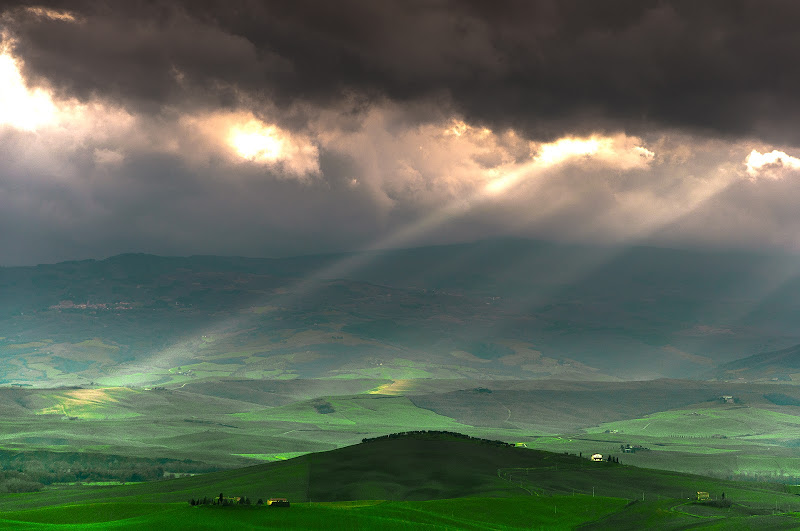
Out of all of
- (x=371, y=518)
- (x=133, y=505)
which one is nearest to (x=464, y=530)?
(x=371, y=518)

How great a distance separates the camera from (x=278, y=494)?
19912cm

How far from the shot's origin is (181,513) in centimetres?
15075

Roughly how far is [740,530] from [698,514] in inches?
1264

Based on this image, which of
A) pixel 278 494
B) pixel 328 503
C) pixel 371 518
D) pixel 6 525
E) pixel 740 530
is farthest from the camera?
pixel 278 494

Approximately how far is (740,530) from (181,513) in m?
85.2

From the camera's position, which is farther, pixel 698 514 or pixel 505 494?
pixel 505 494

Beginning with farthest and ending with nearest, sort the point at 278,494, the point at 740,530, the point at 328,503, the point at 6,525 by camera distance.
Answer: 1. the point at 278,494
2. the point at 328,503
3. the point at 6,525
4. the point at 740,530

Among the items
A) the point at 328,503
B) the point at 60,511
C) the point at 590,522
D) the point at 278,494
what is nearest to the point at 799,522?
the point at 590,522

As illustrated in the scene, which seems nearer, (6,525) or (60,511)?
(6,525)

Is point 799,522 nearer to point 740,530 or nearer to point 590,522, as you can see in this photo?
point 740,530

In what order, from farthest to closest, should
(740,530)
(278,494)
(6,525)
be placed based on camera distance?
(278,494), (6,525), (740,530)

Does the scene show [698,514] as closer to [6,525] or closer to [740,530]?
[740,530]

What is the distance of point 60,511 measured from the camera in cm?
16512

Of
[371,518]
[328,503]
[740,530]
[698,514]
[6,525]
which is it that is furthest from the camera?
[328,503]
